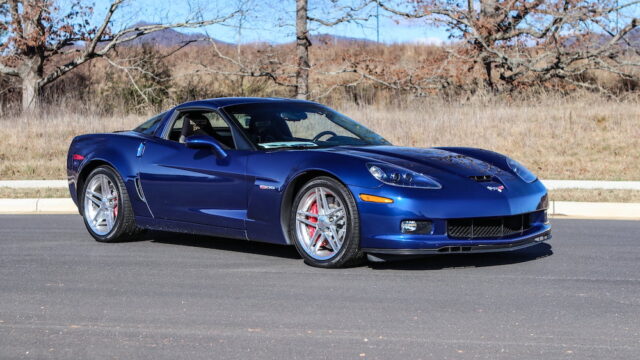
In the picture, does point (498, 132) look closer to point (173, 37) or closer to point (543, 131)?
point (543, 131)

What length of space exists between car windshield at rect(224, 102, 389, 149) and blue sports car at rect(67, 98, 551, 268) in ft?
0.04

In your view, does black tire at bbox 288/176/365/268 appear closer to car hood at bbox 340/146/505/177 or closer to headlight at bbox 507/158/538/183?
car hood at bbox 340/146/505/177

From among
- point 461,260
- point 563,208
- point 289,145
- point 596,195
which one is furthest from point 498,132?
point 289,145

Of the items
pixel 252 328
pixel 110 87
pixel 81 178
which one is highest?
pixel 110 87

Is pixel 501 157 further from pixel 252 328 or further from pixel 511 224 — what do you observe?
pixel 252 328

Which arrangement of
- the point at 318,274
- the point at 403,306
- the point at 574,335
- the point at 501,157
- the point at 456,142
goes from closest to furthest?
1. the point at 574,335
2. the point at 403,306
3. the point at 318,274
4. the point at 501,157
5. the point at 456,142

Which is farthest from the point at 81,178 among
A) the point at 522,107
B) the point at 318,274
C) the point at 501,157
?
the point at 522,107

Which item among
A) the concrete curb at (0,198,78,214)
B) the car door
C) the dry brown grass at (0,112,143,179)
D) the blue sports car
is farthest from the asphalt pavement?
the dry brown grass at (0,112,143,179)

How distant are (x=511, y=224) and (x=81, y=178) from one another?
4.37 meters

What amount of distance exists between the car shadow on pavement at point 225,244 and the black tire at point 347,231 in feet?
2.21

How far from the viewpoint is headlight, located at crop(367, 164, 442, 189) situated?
24.1ft

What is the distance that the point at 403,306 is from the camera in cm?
626

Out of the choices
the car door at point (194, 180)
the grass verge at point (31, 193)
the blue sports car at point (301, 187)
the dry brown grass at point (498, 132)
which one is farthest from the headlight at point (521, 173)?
the dry brown grass at point (498, 132)

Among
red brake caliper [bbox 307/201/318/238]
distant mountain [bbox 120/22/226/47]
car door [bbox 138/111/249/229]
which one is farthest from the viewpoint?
distant mountain [bbox 120/22/226/47]
